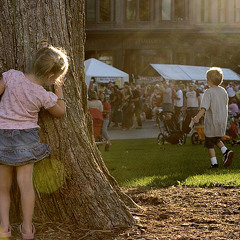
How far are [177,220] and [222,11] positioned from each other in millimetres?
46002

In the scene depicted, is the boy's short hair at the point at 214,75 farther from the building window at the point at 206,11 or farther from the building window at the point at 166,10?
the building window at the point at 206,11

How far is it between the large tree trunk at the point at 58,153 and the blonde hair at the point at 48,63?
253 millimetres

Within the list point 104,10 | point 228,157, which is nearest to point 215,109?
point 228,157

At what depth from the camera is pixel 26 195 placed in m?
3.92

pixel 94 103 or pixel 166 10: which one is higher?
pixel 166 10

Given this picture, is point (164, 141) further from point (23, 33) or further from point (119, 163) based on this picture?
point (23, 33)

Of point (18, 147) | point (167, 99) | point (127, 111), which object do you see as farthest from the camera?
point (167, 99)

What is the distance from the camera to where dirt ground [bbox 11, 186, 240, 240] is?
4.05m

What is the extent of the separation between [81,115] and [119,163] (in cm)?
641

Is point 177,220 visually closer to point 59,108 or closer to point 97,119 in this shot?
point 59,108

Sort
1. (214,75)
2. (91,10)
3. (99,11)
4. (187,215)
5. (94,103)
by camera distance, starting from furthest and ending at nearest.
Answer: (91,10) < (99,11) < (94,103) < (214,75) < (187,215)

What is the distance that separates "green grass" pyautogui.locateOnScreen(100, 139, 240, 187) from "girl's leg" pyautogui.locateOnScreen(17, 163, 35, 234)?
3.31 meters

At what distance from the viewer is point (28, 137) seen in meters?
3.96

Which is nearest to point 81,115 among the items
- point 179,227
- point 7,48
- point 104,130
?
point 7,48
